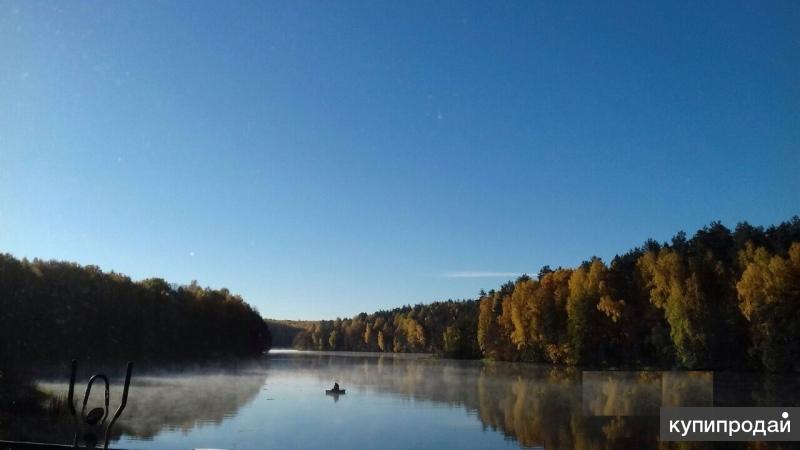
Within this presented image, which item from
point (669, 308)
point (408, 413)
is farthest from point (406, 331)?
point (408, 413)

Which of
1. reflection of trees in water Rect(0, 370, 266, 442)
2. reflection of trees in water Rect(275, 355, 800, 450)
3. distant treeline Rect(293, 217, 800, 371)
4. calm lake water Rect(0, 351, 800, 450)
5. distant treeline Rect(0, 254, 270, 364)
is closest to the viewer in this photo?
reflection of trees in water Rect(0, 370, 266, 442)

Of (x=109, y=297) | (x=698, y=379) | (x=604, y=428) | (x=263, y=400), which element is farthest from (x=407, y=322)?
(x=604, y=428)

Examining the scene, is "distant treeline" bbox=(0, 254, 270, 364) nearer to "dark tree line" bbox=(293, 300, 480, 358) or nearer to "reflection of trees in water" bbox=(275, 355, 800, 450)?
"reflection of trees in water" bbox=(275, 355, 800, 450)

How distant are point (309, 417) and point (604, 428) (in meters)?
9.00

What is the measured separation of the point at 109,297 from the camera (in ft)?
166

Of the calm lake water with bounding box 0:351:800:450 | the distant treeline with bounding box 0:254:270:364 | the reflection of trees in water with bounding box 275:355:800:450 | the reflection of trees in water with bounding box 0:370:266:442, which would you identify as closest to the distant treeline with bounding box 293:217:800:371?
the reflection of trees in water with bounding box 275:355:800:450

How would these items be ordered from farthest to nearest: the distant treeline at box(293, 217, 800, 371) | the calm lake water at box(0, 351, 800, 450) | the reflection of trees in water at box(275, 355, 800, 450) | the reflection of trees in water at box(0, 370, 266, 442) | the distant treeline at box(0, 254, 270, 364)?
the distant treeline at box(293, 217, 800, 371)
the distant treeline at box(0, 254, 270, 364)
the reflection of trees in water at box(275, 355, 800, 450)
the calm lake water at box(0, 351, 800, 450)
the reflection of trees in water at box(0, 370, 266, 442)

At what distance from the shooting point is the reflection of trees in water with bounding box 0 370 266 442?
50.7 ft

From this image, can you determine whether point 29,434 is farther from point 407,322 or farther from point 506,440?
point 407,322

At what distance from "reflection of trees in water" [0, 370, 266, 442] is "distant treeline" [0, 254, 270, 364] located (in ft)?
7.29

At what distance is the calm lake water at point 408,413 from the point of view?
52.9 ft

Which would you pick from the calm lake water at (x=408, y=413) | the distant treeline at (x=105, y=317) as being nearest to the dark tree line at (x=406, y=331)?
the distant treeline at (x=105, y=317)

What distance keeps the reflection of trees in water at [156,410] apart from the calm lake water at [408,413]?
0.13 feet

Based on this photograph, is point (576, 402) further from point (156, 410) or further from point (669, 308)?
point (669, 308)
